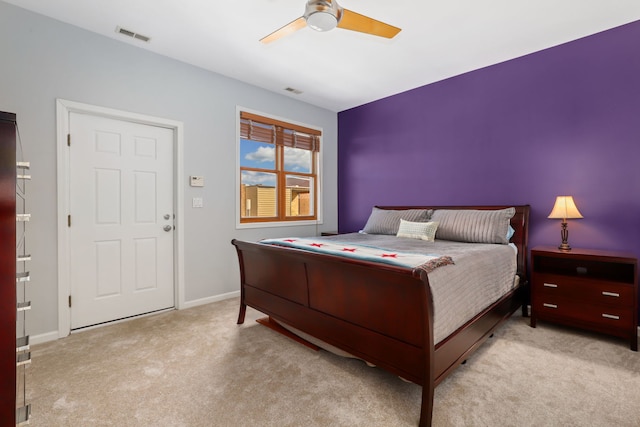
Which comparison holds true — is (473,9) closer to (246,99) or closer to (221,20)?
(221,20)

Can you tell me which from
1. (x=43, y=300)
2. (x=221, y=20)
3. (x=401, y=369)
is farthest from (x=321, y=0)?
(x=43, y=300)

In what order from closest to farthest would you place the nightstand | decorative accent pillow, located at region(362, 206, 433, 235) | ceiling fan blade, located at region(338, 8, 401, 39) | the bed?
the bed → ceiling fan blade, located at region(338, 8, 401, 39) → the nightstand → decorative accent pillow, located at region(362, 206, 433, 235)

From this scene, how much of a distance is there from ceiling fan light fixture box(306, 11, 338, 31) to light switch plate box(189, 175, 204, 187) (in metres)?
2.02

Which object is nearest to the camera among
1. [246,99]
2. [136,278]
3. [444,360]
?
[444,360]

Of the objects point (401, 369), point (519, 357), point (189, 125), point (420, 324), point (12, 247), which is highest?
point (189, 125)

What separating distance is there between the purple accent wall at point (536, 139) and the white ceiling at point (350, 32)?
246 mm

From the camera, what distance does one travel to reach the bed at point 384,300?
1.55 metres

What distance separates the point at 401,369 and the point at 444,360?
237 mm

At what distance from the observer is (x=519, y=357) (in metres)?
2.18

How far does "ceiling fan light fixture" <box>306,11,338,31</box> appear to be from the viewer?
1897 millimetres

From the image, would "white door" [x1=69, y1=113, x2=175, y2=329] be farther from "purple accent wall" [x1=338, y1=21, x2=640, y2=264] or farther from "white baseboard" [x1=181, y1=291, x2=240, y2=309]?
"purple accent wall" [x1=338, y1=21, x2=640, y2=264]

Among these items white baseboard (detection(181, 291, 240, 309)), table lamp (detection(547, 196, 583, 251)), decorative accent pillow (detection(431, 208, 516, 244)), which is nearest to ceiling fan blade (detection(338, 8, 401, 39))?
decorative accent pillow (detection(431, 208, 516, 244))

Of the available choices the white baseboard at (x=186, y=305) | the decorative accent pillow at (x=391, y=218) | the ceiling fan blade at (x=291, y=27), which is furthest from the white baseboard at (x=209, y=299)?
the ceiling fan blade at (x=291, y=27)

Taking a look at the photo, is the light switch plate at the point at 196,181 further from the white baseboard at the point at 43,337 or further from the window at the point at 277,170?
the white baseboard at the point at 43,337
